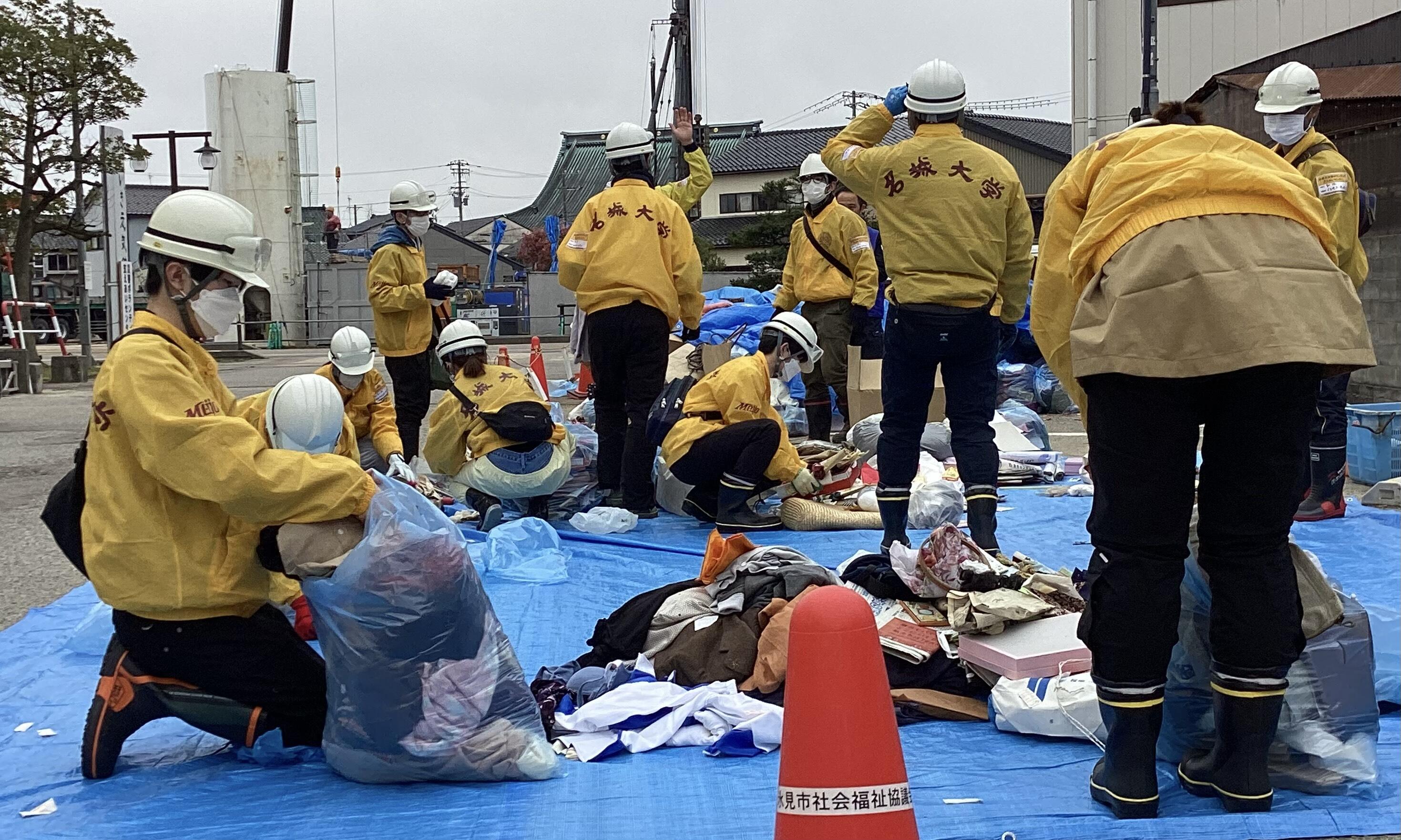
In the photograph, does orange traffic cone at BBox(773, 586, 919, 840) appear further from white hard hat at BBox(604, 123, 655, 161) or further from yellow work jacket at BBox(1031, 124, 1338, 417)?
white hard hat at BBox(604, 123, 655, 161)

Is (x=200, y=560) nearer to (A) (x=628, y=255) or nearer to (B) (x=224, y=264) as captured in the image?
(B) (x=224, y=264)

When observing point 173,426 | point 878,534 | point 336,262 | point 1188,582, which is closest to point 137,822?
point 173,426

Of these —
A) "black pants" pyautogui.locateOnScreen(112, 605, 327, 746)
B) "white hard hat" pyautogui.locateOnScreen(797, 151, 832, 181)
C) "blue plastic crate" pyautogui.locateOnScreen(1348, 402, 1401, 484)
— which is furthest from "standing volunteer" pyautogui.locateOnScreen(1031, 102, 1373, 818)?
"white hard hat" pyautogui.locateOnScreen(797, 151, 832, 181)

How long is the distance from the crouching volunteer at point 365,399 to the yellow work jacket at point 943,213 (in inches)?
97.1

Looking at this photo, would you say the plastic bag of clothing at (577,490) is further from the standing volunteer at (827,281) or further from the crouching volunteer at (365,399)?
the standing volunteer at (827,281)

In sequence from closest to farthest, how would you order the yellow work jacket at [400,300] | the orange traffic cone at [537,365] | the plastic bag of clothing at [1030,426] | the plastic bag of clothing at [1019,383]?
1. the yellow work jacket at [400,300]
2. the plastic bag of clothing at [1030,426]
3. the plastic bag of clothing at [1019,383]
4. the orange traffic cone at [537,365]

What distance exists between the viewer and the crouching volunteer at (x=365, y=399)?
6246 millimetres

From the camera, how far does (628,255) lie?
6.90 metres

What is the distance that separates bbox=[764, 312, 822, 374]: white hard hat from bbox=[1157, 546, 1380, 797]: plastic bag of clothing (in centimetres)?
374

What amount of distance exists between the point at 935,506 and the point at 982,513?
127cm

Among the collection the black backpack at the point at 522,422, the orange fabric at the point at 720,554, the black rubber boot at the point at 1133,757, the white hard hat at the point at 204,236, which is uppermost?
the white hard hat at the point at 204,236

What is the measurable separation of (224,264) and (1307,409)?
8.30 ft

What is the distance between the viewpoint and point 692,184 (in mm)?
7836

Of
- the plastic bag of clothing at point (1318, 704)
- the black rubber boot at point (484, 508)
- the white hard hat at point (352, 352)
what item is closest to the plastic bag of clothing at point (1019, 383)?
the black rubber boot at point (484, 508)
